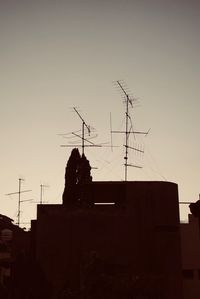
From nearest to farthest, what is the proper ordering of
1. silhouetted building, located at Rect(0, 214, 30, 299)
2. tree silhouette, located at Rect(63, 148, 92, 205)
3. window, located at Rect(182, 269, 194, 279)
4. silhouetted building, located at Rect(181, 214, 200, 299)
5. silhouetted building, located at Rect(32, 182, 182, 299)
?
1. silhouetted building, located at Rect(0, 214, 30, 299)
2. silhouetted building, located at Rect(32, 182, 182, 299)
3. tree silhouette, located at Rect(63, 148, 92, 205)
4. silhouetted building, located at Rect(181, 214, 200, 299)
5. window, located at Rect(182, 269, 194, 279)

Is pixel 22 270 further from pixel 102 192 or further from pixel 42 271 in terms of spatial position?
pixel 102 192

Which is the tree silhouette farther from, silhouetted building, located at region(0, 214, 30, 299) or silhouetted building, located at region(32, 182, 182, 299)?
silhouetted building, located at region(0, 214, 30, 299)

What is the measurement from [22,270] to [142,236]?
7724 mm

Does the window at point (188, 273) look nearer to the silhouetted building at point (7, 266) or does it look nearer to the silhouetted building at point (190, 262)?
the silhouetted building at point (190, 262)

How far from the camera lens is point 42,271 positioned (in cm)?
2731

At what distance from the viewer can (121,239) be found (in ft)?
92.7

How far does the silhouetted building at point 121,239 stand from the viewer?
27.4m

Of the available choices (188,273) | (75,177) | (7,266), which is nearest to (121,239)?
(7,266)

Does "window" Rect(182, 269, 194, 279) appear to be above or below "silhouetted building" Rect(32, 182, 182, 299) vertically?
below

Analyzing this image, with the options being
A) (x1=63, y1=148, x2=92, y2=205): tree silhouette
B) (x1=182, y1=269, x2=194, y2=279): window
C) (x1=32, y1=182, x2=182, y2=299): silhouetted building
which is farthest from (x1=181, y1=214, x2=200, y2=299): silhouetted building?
(x1=63, y1=148, x2=92, y2=205): tree silhouette

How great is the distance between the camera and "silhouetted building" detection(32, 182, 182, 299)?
27.4 meters

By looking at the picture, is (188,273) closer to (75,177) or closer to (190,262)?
(190,262)

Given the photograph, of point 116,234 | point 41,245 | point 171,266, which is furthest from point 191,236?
point 41,245

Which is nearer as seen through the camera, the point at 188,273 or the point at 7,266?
the point at 7,266
